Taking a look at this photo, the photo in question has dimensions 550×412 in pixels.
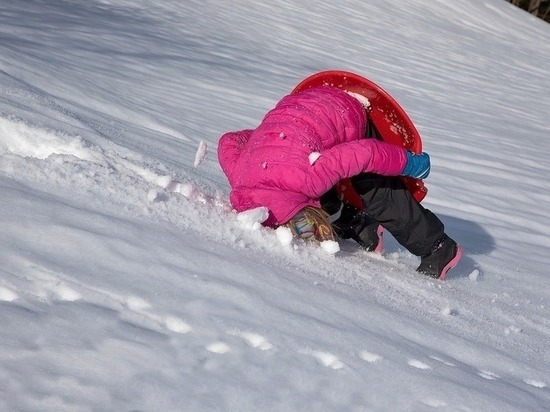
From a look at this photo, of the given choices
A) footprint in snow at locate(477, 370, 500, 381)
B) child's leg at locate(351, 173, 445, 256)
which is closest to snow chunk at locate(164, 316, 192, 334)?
footprint in snow at locate(477, 370, 500, 381)

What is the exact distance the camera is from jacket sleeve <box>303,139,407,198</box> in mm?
2916

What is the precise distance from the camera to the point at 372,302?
259 cm

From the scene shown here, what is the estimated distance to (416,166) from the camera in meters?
3.11

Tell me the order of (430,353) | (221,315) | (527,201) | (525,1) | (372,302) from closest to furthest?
(221,315) < (430,353) < (372,302) < (527,201) < (525,1)

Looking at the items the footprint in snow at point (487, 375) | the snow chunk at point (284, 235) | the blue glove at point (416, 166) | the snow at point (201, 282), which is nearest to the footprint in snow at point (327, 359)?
the snow at point (201, 282)

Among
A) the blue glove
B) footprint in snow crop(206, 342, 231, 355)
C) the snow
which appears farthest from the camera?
the blue glove

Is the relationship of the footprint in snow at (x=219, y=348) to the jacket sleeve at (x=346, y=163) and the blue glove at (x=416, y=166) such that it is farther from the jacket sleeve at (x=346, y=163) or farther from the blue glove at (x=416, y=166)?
the blue glove at (x=416, y=166)

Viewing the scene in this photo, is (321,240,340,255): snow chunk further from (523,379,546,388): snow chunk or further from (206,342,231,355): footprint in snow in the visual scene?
(206,342,231,355): footprint in snow

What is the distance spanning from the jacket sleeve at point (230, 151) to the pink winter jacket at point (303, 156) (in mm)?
21

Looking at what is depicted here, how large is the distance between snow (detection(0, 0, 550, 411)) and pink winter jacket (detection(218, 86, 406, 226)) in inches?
5.2

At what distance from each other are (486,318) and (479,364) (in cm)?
56

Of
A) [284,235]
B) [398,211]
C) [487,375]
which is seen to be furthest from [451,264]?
[487,375]

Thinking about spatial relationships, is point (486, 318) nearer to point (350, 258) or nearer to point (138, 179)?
point (350, 258)

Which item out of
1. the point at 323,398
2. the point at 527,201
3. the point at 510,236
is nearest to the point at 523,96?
the point at 527,201
